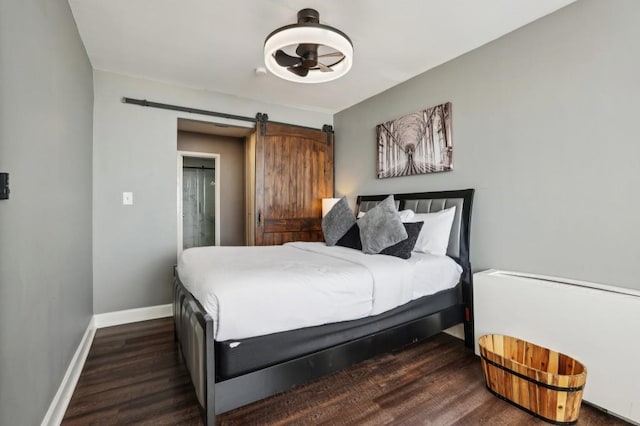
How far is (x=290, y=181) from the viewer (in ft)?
13.5

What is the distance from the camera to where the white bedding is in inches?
57.2

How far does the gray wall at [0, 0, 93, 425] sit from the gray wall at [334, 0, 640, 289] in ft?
9.59

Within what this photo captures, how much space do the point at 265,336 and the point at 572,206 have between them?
2.16 meters

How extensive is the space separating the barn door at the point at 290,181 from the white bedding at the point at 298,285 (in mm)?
1495

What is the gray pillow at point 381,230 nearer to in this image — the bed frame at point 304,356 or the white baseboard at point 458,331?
the bed frame at point 304,356

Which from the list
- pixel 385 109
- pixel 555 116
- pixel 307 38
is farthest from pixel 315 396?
pixel 385 109

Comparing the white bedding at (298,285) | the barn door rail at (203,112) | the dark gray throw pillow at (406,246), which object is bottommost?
the white bedding at (298,285)

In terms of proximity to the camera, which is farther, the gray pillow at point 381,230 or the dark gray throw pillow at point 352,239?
the dark gray throw pillow at point 352,239

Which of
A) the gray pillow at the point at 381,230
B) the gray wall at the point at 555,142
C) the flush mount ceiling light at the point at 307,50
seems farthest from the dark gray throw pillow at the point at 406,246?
the flush mount ceiling light at the point at 307,50

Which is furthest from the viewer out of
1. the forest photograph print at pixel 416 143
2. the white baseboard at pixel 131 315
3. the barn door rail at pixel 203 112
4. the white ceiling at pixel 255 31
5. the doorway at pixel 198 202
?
the doorway at pixel 198 202

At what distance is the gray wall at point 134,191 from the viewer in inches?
118

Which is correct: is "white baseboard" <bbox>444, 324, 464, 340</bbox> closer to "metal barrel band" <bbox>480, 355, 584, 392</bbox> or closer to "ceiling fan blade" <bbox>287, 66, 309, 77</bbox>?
"metal barrel band" <bbox>480, 355, 584, 392</bbox>

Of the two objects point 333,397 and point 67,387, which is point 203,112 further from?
point 333,397

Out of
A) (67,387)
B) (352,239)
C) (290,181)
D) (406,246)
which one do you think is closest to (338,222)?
(352,239)
